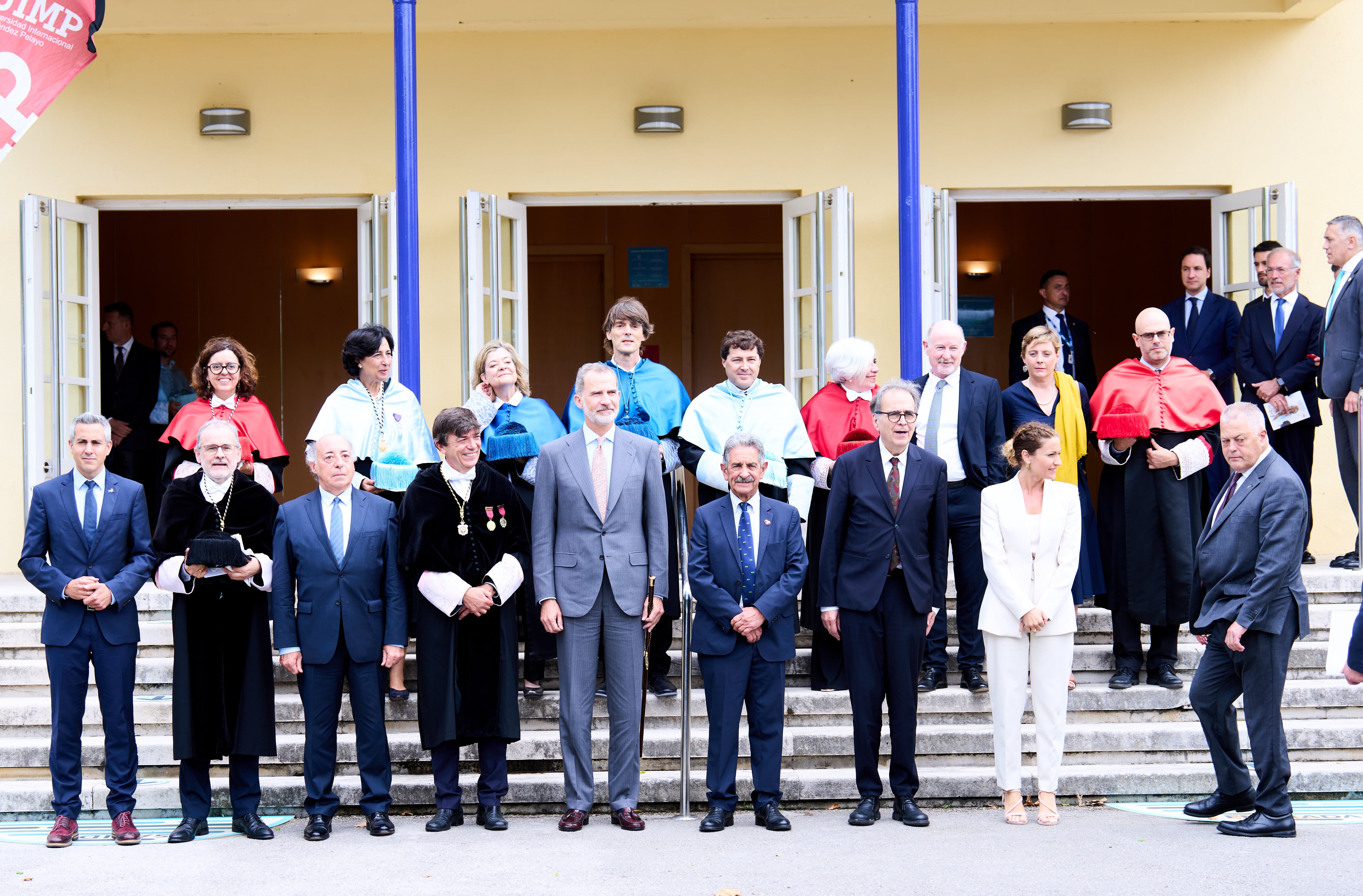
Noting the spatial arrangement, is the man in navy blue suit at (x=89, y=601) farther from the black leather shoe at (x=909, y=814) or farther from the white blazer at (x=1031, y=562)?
the white blazer at (x=1031, y=562)

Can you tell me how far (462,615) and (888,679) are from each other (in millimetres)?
1709

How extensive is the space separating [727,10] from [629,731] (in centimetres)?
502

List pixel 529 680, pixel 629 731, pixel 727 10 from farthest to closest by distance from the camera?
pixel 727 10
pixel 529 680
pixel 629 731

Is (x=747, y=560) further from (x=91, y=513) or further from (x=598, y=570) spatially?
(x=91, y=513)

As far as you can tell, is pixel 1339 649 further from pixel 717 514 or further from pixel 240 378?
pixel 240 378

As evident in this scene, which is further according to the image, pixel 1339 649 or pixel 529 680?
pixel 529 680

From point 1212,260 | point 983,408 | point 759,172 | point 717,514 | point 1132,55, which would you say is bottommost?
point 717,514

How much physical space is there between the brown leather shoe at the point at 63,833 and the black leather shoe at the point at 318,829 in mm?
852

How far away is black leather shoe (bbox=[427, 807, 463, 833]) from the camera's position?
5.33 meters

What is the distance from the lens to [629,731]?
545 centimetres

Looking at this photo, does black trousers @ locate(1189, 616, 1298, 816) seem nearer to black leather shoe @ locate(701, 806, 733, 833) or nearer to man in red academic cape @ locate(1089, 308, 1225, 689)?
man in red academic cape @ locate(1089, 308, 1225, 689)

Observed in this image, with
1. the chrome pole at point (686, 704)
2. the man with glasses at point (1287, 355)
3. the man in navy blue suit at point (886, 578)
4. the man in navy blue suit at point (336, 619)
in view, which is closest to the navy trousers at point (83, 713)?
the man in navy blue suit at point (336, 619)

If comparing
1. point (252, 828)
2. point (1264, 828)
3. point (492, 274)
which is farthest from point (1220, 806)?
point (492, 274)

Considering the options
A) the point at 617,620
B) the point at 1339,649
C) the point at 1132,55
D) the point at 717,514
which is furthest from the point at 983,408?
the point at 1132,55
